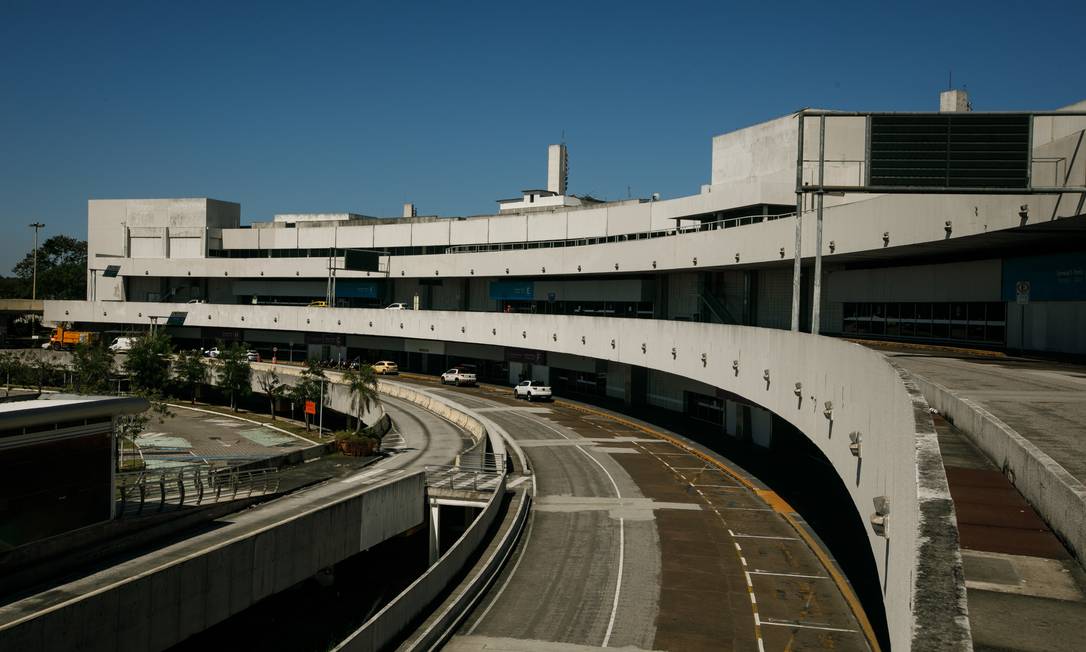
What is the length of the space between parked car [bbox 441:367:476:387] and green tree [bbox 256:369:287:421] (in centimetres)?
1349

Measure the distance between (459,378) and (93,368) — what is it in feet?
92.2

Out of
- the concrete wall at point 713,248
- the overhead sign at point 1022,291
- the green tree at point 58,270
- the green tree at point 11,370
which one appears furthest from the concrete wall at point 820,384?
the green tree at point 58,270

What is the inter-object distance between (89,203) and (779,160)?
81.5 metres

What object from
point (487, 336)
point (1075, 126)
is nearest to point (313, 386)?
point (487, 336)

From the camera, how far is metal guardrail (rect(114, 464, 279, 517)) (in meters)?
22.3

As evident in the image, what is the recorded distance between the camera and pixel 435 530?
31.2 metres

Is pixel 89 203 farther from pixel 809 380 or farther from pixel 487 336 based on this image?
pixel 809 380

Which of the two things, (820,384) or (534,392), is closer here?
(820,384)

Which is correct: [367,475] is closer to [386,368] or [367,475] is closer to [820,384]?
[820,384]

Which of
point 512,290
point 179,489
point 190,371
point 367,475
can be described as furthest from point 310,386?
point 179,489

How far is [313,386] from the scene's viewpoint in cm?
5834

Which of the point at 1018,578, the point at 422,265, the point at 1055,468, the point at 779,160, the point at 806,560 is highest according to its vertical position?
the point at 779,160

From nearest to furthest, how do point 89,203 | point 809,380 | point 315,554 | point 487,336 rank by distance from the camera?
point 809,380
point 315,554
point 487,336
point 89,203

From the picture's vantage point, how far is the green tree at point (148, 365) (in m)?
65.6
